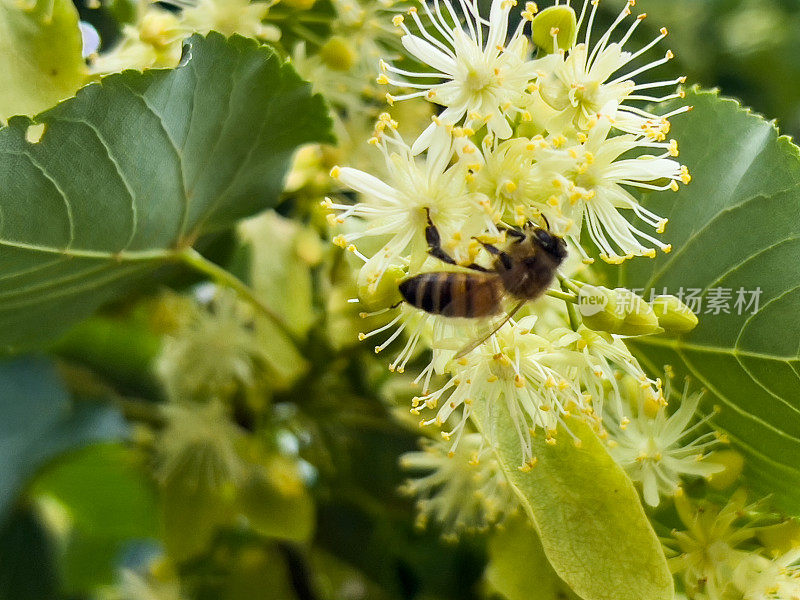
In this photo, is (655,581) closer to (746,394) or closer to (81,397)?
(746,394)

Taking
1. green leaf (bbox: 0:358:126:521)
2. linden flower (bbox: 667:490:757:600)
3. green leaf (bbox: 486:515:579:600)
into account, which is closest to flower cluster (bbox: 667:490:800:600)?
linden flower (bbox: 667:490:757:600)

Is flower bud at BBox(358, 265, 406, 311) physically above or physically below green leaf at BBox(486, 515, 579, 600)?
above

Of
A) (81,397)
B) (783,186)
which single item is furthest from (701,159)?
(81,397)

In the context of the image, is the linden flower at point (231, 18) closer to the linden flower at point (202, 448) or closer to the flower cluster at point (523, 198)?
the flower cluster at point (523, 198)

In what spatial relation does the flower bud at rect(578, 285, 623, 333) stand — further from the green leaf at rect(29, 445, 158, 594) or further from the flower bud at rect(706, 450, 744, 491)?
the green leaf at rect(29, 445, 158, 594)

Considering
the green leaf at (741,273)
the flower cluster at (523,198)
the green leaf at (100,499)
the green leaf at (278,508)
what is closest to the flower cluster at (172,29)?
the flower cluster at (523,198)
